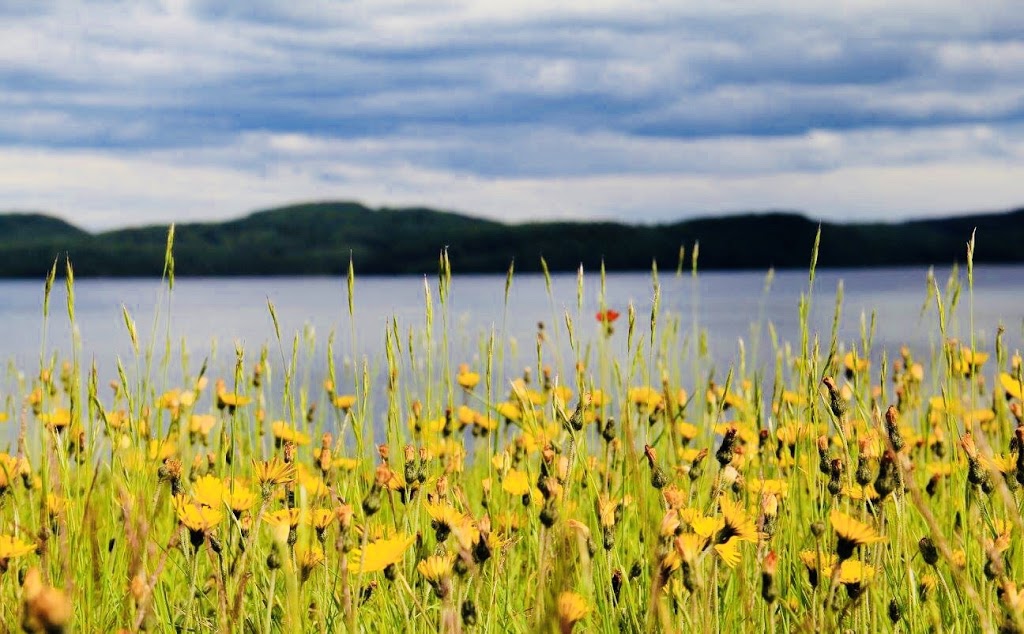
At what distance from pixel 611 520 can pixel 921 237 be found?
144 meters

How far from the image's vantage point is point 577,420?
1.81 metres

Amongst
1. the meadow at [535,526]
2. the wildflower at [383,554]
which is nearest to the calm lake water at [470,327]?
the meadow at [535,526]

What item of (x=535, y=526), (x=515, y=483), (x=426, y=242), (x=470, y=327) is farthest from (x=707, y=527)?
(x=426, y=242)

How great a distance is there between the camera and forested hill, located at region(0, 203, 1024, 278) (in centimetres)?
11438

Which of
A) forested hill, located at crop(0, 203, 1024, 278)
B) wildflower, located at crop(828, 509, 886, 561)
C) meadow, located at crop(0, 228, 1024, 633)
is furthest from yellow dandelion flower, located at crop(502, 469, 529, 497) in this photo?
forested hill, located at crop(0, 203, 1024, 278)

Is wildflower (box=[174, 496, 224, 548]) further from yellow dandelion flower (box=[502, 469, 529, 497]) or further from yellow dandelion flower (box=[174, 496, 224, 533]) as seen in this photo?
yellow dandelion flower (box=[502, 469, 529, 497])

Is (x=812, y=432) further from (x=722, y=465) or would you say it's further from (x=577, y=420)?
(x=577, y=420)

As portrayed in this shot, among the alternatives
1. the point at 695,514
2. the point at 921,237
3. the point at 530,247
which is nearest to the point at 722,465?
the point at 695,514

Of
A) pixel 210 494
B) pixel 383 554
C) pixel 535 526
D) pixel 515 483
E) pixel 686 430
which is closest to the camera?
pixel 383 554

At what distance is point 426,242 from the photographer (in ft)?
398

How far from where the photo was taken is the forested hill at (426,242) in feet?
375

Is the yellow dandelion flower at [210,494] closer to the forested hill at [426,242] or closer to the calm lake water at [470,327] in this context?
the calm lake water at [470,327]

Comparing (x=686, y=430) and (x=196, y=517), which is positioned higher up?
(x=196, y=517)

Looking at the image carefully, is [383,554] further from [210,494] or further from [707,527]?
[707,527]
